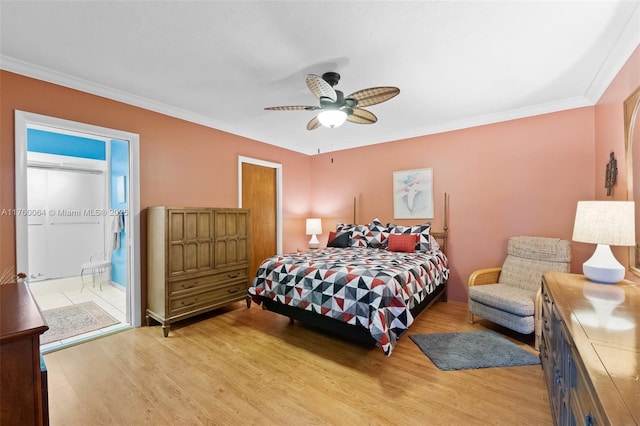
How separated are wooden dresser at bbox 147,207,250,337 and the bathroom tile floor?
65 centimetres

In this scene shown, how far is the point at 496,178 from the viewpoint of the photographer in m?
3.61

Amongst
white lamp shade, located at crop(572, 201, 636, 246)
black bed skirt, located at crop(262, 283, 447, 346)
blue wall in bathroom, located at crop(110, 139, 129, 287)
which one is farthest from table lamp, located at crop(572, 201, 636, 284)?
blue wall in bathroom, located at crop(110, 139, 129, 287)

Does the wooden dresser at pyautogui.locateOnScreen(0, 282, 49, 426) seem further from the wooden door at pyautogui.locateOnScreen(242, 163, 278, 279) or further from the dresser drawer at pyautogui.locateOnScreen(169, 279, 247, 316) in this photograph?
the wooden door at pyautogui.locateOnScreen(242, 163, 278, 279)

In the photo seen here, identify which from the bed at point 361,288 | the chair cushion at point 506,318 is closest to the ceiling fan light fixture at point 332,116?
the bed at point 361,288

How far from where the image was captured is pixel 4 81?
2.28 m

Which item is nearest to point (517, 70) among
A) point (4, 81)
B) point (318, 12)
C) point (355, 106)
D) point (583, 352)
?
point (355, 106)

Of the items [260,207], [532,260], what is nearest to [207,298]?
[260,207]

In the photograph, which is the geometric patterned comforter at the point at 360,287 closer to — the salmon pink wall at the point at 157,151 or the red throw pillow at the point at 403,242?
the red throw pillow at the point at 403,242

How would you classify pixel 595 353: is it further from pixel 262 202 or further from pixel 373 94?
pixel 262 202

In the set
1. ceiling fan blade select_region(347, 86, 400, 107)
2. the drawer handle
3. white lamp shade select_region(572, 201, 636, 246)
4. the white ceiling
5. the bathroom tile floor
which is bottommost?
the bathroom tile floor

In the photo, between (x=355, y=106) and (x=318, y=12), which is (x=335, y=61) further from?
(x=318, y=12)

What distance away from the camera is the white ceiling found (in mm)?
1752

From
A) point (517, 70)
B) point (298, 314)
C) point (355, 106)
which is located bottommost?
point (298, 314)

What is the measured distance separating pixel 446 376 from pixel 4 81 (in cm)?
437
